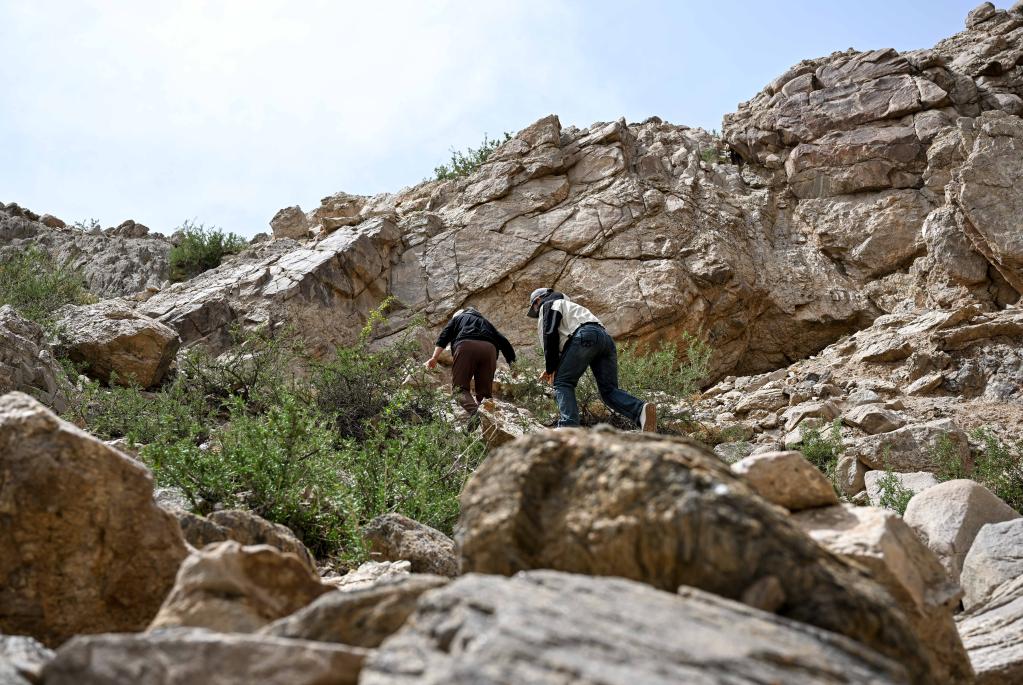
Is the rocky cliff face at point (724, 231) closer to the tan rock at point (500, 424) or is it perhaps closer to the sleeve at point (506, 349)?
the sleeve at point (506, 349)

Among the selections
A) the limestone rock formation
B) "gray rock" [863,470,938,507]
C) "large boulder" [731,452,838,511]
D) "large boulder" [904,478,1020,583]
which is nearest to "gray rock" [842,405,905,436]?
"gray rock" [863,470,938,507]

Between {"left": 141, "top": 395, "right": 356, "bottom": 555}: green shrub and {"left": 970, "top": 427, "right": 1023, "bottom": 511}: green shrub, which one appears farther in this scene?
{"left": 970, "top": 427, "right": 1023, "bottom": 511}: green shrub

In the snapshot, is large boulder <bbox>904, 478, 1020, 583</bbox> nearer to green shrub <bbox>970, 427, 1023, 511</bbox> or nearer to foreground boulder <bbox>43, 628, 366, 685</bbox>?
green shrub <bbox>970, 427, 1023, 511</bbox>

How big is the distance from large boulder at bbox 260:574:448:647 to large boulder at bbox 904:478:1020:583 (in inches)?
133

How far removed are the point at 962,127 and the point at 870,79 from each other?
2.78 m

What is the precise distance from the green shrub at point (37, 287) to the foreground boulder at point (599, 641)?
10429 millimetres

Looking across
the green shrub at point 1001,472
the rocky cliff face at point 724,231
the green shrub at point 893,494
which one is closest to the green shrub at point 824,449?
the green shrub at point 1001,472

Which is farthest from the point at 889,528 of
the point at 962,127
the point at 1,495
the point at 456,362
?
the point at 962,127

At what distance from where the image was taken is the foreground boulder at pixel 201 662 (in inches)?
63.5

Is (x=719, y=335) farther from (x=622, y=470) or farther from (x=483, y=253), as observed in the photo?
(x=622, y=470)

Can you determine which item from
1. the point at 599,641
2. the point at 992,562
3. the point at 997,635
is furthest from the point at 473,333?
the point at 599,641

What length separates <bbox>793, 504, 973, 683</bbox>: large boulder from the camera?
2459 millimetres

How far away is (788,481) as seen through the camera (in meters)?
2.94

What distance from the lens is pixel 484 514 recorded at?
7.29 ft
